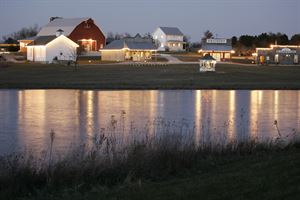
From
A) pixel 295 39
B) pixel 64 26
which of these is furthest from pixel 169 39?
pixel 64 26

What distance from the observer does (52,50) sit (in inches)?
3573

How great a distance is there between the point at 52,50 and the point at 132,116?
203ft

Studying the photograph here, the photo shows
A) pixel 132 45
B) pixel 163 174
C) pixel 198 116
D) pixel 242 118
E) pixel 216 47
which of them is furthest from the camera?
pixel 216 47

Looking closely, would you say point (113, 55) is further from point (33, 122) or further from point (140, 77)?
point (33, 122)

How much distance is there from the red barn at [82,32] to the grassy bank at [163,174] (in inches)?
3506

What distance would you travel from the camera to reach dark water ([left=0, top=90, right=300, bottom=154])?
22.2 metres

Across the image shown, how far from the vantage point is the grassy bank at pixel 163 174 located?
10.4 meters

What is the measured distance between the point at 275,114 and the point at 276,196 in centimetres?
2391

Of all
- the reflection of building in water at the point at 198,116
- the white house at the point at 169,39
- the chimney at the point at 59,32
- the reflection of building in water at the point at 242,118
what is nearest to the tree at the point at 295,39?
the white house at the point at 169,39

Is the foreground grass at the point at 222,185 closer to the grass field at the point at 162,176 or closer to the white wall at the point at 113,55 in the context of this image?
the grass field at the point at 162,176

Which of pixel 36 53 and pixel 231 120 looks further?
pixel 36 53

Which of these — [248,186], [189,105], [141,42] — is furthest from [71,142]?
[141,42]

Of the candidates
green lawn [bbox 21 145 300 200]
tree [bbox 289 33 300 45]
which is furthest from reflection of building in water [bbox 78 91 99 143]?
tree [bbox 289 33 300 45]

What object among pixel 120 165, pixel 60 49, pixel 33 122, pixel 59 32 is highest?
pixel 59 32
